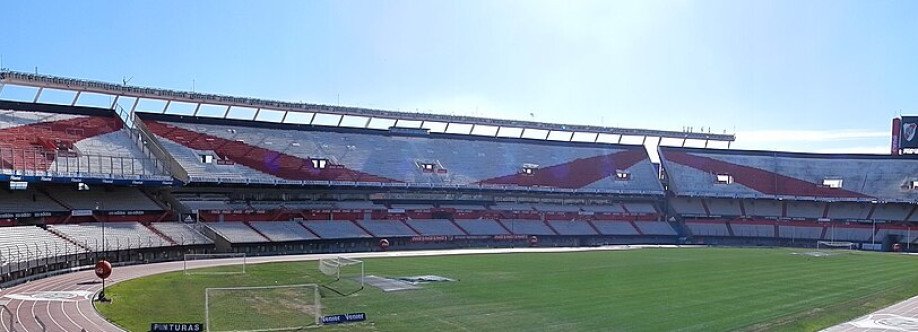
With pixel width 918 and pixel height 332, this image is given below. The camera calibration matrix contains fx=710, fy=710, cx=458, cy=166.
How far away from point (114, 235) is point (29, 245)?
730 cm

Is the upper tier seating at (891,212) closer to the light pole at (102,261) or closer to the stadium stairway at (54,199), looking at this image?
the light pole at (102,261)

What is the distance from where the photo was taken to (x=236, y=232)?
176ft

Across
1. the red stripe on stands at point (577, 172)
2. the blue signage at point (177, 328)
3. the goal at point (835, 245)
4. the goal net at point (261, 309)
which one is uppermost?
the red stripe on stands at point (577, 172)

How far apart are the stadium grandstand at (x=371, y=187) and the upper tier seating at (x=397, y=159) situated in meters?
0.20

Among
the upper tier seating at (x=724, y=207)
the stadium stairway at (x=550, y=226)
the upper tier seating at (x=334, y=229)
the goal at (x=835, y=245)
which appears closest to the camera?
the upper tier seating at (x=334, y=229)

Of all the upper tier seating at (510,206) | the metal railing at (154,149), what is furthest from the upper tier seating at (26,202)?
the upper tier seating at (510,206)

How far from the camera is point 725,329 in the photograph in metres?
23.5

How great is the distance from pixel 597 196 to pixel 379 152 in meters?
25.2

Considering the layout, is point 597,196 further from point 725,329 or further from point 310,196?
point 725,329

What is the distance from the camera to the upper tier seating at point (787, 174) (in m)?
76.8

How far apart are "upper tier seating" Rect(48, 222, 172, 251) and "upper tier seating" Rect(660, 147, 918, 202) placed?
56.8 metres

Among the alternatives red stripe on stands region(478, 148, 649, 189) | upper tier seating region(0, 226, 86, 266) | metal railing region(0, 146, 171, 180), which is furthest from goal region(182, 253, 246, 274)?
red stripe on stands region(478, 148, 649, 189)

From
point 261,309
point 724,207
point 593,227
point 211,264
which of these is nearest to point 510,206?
point 593,227

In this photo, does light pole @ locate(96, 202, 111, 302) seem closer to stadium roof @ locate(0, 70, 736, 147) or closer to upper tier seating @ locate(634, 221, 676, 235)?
stadium roof @ locate(0, 70, 736, 147)
